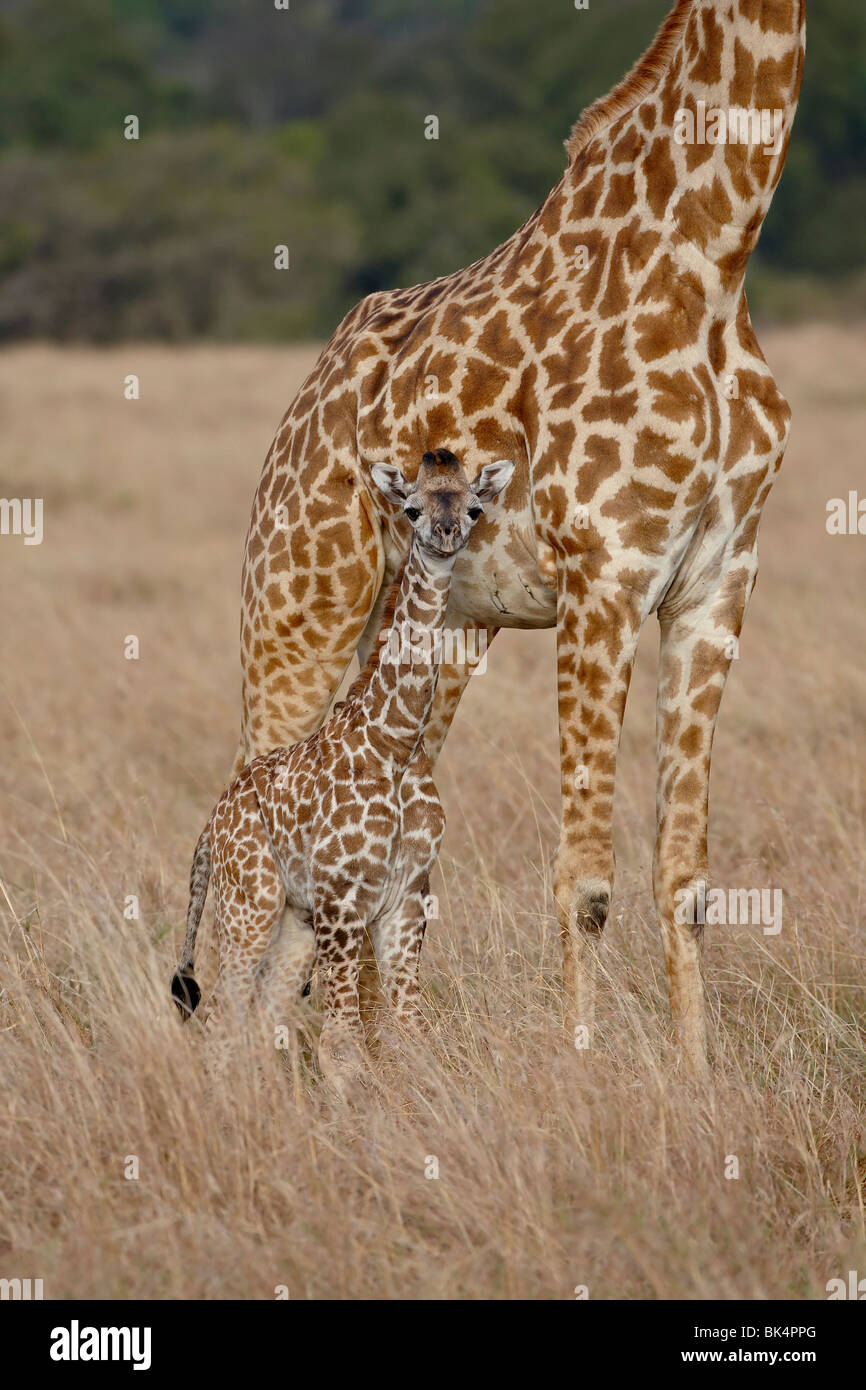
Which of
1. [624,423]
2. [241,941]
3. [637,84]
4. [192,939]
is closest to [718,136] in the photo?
[637,84]

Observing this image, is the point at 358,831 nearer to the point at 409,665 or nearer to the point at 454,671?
the point at 409,665

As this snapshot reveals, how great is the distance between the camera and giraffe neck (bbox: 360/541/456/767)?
4.71 metres

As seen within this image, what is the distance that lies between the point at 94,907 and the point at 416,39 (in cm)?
5895

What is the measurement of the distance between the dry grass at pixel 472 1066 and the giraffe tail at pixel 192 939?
0.47 ft

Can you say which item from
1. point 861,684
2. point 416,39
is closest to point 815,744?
point 861,684

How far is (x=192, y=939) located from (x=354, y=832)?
2.44ft

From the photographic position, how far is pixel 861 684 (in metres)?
8.65

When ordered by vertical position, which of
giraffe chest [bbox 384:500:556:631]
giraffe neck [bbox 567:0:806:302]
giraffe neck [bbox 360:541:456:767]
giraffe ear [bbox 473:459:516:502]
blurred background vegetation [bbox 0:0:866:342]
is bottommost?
giraffe neck [bbox 360:541:456:767]

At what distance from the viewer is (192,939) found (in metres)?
5.07

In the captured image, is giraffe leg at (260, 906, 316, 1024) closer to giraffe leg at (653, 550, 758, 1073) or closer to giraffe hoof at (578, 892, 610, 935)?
giraffe hoof at (578, 892, 610, 935)

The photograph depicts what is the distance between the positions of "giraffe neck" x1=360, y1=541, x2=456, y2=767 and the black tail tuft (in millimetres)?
910

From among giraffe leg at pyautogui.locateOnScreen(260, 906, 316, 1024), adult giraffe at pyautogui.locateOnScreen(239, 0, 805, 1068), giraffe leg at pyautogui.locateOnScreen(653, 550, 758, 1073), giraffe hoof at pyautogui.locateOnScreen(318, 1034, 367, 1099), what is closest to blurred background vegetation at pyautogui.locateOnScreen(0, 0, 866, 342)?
adult giraffe at pyautogui.locateOnScreen(239, 0, 805, 1068)
